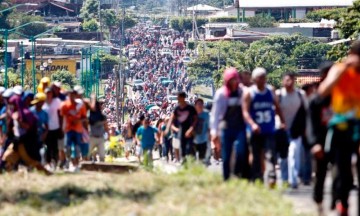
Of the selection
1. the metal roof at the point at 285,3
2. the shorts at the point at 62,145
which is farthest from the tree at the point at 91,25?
the shorts at the point at 62,145

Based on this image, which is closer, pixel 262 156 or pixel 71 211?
pixel 71 211

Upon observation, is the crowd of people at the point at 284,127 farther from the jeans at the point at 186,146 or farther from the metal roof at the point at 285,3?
the metal roof at the point at 285,3

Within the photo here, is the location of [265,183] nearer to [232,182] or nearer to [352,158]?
[232,182]

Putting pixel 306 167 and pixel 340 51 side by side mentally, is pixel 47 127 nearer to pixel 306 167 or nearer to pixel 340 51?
pixel 306 167

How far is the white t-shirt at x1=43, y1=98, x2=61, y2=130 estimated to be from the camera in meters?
22.0

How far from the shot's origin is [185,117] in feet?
73.3

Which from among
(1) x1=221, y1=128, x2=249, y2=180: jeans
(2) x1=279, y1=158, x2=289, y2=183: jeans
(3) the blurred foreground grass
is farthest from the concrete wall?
(1) x1=221, y1=128, x2=249, y2=180: jeans

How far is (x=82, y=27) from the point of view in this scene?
170 meters

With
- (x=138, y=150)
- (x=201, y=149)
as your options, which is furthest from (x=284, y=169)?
(x=138, y=150)

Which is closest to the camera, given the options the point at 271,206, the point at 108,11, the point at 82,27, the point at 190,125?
the point at 271,206

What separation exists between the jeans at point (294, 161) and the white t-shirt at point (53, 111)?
4272mm

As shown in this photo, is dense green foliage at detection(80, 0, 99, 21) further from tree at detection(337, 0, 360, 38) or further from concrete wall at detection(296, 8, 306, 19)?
tree at detection(337, 0, 360, 38)

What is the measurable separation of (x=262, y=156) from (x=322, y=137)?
9.67 feet

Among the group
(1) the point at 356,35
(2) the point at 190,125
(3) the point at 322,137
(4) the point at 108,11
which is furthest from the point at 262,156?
(4) the point at 108,11
